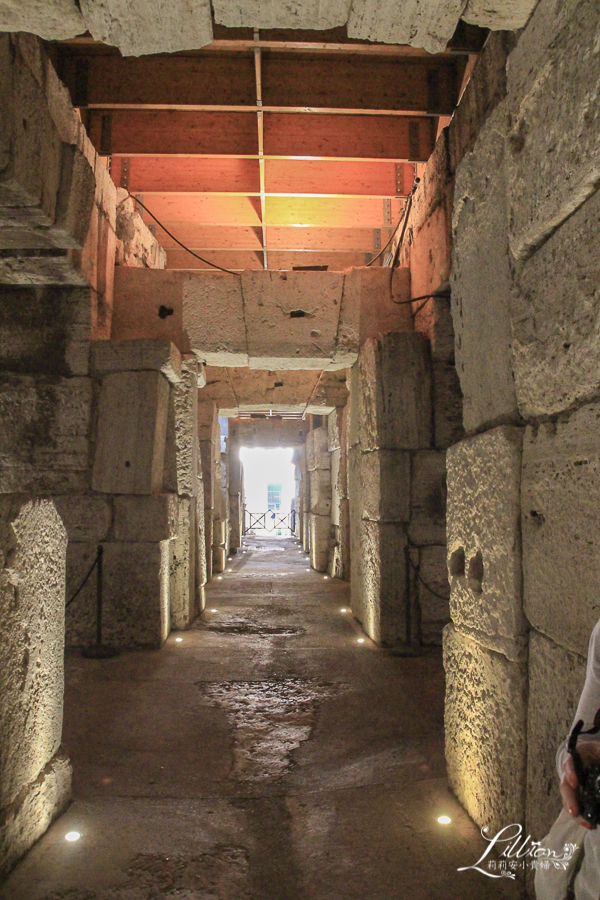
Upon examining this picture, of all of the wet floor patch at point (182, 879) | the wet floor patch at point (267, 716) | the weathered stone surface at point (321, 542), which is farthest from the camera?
the weathered stone surface at point (321, 542)

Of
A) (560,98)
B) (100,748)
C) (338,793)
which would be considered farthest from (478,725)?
(560,98)

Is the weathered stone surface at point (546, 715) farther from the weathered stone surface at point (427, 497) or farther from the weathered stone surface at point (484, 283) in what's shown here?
the weathered stone surface at point (427, 497)

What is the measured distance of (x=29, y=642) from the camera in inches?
81.4

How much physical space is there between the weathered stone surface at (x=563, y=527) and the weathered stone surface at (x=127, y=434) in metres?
3.48

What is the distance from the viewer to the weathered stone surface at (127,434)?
470 cm

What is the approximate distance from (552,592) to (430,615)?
322cm

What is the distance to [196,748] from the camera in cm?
294

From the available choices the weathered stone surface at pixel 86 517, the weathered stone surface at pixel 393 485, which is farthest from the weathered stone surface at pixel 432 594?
the weathered stone surface at pixel 86 517

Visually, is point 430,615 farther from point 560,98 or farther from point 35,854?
point 560,98

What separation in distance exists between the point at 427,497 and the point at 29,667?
11.4 ft

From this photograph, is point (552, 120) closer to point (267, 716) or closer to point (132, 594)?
point (267, 716)

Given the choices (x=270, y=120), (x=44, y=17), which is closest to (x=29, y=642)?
(x=44, y=17)

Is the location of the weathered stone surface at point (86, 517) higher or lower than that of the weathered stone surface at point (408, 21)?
lower

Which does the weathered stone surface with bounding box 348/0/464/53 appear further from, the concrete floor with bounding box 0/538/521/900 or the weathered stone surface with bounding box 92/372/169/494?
the weathered stone surface with bounding box 92/372/169/494
